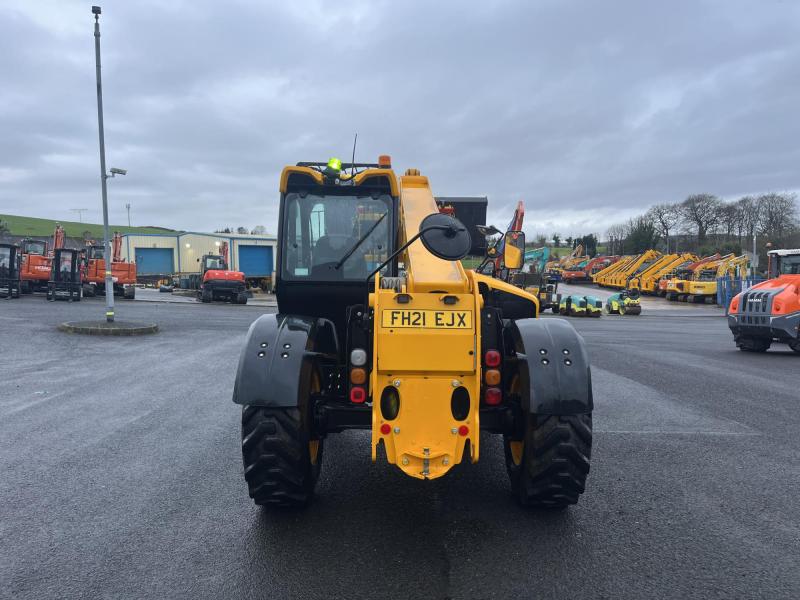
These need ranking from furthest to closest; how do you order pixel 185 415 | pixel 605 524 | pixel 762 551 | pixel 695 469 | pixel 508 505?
1. pixel 185 415
2. pixel 695 469
3. pixel 508 505
4. pixel 605 524
5. pixel 762 551

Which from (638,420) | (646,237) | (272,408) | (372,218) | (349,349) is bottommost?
(638,420)

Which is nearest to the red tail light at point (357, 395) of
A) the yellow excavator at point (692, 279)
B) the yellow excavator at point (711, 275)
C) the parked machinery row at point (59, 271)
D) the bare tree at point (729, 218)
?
the parked machinery row at point (59, 271)

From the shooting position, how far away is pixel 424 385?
362 cm

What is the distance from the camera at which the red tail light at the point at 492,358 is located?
4.03m

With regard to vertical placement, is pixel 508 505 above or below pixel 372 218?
below

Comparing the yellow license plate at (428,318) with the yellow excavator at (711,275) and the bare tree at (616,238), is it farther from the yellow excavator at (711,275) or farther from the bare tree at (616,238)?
the bare tree at (616,238)

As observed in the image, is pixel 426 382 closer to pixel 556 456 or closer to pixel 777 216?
pixel 556 456

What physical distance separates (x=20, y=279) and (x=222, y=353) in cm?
2073

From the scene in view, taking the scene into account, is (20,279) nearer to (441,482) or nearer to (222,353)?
(222,353)

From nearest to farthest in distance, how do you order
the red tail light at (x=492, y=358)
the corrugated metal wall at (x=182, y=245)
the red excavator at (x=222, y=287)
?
the red tail light at (x=492, y=358), the red excavator at (x=222, y=287), the corrugated metal wall at (x=182, y=245)

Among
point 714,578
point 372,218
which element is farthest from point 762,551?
point 372,218

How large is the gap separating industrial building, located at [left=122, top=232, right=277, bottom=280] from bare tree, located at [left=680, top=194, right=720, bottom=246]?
4846cm

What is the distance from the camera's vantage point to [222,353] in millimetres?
11953

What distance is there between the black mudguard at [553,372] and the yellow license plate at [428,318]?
0.59 meters
